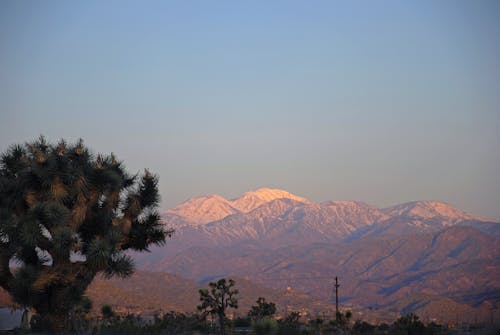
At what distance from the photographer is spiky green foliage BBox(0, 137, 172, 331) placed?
27.9 m

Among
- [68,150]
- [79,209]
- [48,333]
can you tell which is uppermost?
[68,150]

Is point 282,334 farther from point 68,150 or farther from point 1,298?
point 1,298

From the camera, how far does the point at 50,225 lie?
91.9 ft

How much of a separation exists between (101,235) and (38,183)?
126 inches

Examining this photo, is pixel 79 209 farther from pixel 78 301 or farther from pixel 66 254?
pixel 78 301

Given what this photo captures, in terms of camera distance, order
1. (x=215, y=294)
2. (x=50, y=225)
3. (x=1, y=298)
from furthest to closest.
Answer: (x=1, y=298) → (x=215, y=294) → (x=50, y=225)

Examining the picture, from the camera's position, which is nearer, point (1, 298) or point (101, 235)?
point (101, 235)

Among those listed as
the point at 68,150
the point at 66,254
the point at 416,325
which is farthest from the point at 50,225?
the point at 416,325

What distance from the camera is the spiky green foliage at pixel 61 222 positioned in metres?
27.9

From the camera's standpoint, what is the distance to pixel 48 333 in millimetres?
29156

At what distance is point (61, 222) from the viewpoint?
90.9ft

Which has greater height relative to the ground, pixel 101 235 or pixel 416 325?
pixel 101 235

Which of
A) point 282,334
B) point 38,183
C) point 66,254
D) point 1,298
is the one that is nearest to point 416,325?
point 282,334

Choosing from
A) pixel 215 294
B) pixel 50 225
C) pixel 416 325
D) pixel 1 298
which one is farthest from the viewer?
pixel 1 298
